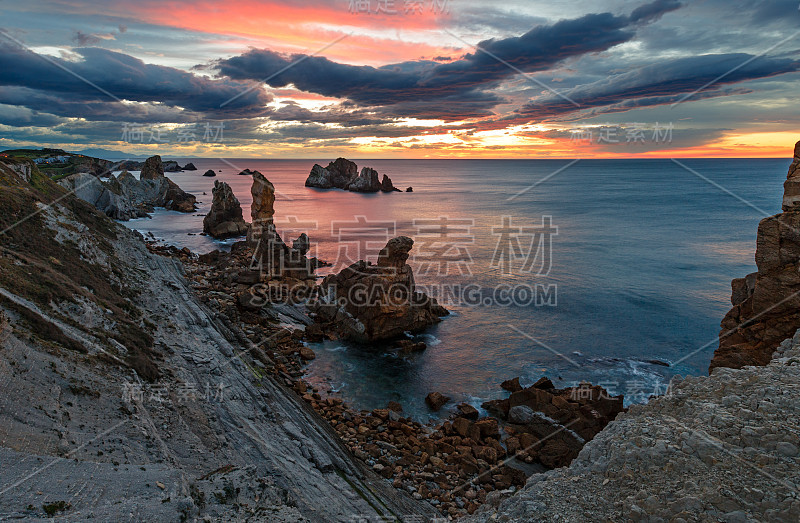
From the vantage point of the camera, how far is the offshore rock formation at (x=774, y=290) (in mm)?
19125

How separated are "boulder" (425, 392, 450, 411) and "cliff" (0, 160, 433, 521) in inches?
296

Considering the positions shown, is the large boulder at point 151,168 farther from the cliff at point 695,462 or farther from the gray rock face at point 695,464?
the gray rock face at point 695,464

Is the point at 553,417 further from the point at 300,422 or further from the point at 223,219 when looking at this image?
the point at 223,219

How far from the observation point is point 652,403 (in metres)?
12.1

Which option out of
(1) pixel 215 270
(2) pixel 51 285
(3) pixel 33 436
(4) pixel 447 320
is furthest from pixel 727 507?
(1) pixel 215 270

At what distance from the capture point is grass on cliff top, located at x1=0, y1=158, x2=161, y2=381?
1647 centimetres

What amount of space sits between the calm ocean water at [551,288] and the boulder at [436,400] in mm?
661

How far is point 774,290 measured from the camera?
19.7 meters

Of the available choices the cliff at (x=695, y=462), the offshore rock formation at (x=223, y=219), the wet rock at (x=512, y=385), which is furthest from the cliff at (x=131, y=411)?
the offshore rock formation at (x=223, y=219)

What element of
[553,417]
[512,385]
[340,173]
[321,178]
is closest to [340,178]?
[340,173]

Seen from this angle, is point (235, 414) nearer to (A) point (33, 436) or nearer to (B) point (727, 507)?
(A) point (33, 436)

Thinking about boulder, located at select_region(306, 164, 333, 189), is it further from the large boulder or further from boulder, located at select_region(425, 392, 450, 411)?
boulder, located at select_region(425, 392, 450, 411)

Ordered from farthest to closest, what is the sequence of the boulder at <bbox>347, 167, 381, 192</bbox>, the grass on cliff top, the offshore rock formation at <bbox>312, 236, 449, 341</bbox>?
1. the boulder at <bbox>347, 167, 381, 192</bbox>
2. the offshore rock formation at <bbox>312, 236, 449, 341</bbox>
3. the grass on cliff top

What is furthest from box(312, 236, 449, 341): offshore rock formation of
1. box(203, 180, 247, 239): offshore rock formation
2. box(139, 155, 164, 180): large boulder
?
box(139, 155, 164, 180): large boulder
